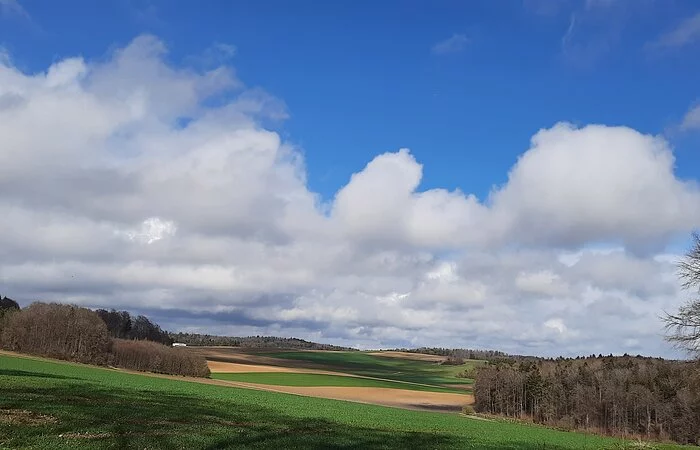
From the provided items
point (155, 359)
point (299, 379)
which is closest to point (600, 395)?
point (299, 379)

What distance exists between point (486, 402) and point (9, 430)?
108m

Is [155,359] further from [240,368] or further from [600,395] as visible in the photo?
[600,395]

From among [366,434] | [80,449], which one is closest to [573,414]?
[366,434]

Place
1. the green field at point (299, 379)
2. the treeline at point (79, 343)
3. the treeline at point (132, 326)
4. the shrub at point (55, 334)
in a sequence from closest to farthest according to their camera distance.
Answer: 1. the shrub at point (55, 334)
2. the treeline at point (79, 343)
3. the green field at point (299, 379)
4. the treeline at point (132, 326)

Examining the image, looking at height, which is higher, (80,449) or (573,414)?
(80,449)

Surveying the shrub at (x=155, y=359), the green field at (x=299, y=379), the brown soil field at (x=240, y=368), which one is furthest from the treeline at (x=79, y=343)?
the brown soil field at (x=240, y=368)

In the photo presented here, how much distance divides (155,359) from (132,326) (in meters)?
66.7

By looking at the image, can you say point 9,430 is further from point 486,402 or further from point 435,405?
point 486,402

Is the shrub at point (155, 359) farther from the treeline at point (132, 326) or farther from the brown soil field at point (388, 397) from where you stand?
the treeline at point (132, 326)

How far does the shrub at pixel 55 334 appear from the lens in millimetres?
109812

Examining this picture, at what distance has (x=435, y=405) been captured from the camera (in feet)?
333

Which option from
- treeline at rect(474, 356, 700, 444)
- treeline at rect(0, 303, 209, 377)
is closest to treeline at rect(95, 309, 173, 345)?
treeline at rect(0, 303, 209, 377)

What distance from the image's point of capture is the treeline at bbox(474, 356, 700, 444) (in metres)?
86.9

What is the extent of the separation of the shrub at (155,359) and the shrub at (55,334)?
3179mm
